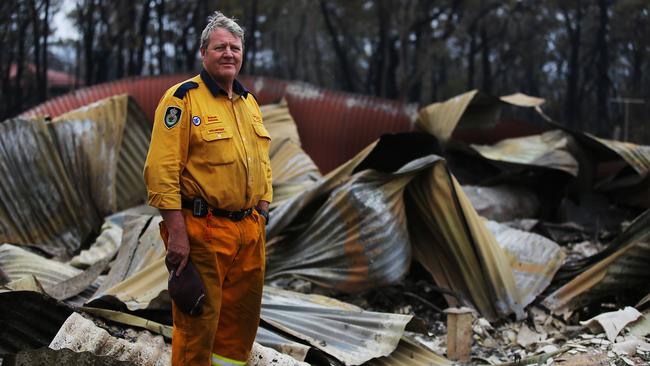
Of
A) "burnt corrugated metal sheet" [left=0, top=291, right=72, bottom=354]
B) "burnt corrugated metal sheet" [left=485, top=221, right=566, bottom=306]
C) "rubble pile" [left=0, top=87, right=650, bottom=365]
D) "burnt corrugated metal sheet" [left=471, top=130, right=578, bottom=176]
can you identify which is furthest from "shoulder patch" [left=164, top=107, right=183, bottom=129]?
"burnt corrugated metal sheet" [left=471, top=130, right=578, bottom=176]

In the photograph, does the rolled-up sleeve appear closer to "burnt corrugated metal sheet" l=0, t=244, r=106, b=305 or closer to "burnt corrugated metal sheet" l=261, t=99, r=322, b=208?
"burnt corrugated metal sheet" l=0, t=244, r=106, b=305

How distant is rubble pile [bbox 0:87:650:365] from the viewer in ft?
11.0

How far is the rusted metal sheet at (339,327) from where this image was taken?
350 centimetres

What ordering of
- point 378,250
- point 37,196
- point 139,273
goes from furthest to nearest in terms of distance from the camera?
point 37,196
point 378,250
point 139,273

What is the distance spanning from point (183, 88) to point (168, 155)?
267 millimetres

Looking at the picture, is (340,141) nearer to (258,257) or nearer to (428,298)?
(428,298)

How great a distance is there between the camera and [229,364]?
2766mm

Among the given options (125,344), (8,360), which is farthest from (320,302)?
(8,360)

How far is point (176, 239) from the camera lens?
8.13 feet

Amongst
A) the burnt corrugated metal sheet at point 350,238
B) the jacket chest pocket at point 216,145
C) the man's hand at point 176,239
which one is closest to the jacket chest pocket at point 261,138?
the jacket chest pocket at point 216,145

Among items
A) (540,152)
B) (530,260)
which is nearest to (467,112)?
(540,152)

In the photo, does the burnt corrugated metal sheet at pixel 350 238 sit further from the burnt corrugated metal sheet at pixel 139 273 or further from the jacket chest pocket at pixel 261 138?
the jacket chest pocket at pixel 261 138

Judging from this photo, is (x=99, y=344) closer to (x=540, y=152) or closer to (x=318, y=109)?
(x=540, y=152)

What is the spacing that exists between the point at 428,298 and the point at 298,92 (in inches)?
180
